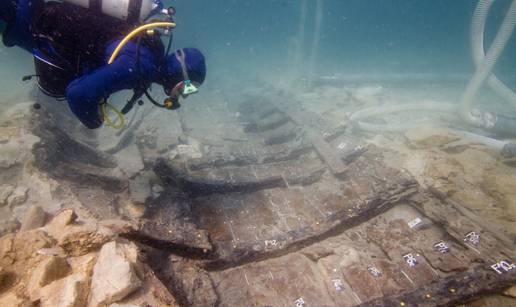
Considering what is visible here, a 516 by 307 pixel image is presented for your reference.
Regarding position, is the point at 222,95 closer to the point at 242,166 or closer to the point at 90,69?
the point at 242,166

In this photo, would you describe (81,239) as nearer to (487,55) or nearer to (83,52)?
(83,52)

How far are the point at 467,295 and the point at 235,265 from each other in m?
2.69

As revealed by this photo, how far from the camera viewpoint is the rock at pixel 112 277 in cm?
189

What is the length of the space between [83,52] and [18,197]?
7.76 ft

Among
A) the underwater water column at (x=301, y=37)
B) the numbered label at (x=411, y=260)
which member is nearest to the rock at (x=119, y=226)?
the numbered label at (x=411, y=260)

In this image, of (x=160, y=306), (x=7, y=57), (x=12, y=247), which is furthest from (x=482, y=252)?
(x=7, y=57)

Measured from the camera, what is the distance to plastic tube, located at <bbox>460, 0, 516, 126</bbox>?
9641 millimetres

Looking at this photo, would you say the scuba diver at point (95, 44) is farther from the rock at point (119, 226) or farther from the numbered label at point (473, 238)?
the numbered label at point (473, 238)

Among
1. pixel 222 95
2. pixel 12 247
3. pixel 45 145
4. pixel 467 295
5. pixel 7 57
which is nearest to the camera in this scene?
pixel 12 247

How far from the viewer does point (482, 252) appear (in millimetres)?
3746

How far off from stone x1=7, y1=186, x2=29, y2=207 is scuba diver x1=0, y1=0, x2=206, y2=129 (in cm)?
161

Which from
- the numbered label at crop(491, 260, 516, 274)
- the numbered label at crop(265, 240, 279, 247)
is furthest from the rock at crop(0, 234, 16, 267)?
the numbered label at crop(491, 260, 516, 274)

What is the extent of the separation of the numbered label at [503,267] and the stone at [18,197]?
6.35m

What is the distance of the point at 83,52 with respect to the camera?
3.48 metres
